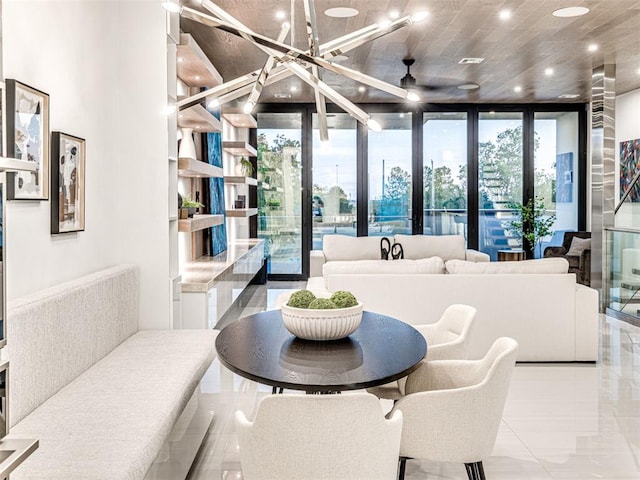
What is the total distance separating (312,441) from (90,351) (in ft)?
5.25

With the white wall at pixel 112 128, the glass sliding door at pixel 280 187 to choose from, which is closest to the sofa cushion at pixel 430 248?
the glass sliding door at pixel 280 187

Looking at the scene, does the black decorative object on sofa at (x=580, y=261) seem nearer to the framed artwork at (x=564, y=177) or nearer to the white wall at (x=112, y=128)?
the framed artwork at (x=564, y=177)

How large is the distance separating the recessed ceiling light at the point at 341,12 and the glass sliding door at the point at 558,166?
17.8 ft

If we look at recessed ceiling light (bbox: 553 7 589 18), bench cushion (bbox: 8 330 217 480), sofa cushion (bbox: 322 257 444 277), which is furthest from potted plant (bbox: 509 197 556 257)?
bench cushion (bbox: 8 330 217 480)

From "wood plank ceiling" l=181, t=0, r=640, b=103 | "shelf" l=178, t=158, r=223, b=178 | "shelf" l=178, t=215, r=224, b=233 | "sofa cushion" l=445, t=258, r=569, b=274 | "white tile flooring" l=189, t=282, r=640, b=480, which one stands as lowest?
"white tile flooring" l=189, t=282, r=640, b=480

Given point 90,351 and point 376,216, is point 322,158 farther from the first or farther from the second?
point 90,351

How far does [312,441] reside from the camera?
5.44ft

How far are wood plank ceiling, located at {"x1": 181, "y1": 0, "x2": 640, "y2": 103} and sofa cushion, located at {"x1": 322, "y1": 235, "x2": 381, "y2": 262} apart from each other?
1948 mm

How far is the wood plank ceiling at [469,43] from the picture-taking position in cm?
458

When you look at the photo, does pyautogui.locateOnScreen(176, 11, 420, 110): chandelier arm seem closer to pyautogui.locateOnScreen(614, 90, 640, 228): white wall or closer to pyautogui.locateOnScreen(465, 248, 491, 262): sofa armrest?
pyautogui.locateOnScreen(465, 248, 491, 262): sofa armrest

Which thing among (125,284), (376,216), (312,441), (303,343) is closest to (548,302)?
(303,343)

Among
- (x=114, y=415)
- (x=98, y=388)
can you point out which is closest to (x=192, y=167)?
(x=98, y=388)

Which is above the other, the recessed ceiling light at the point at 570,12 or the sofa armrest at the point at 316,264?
the recessed ceiling light at the point at 570,12

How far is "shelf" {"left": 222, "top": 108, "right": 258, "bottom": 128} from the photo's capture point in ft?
23.5
